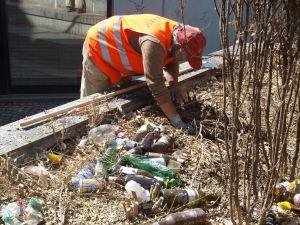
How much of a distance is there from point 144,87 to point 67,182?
68.8 inches

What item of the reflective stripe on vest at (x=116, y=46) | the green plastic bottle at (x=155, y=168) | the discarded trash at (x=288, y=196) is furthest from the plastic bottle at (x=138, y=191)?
the reflective stripe on vest at (x=116, y=46)

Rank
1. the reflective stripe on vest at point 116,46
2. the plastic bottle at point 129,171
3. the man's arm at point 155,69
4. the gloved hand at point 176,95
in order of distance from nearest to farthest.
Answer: the plastic bottle at point 129,171
the man's arm at point 155,69
the reflective stripe on vest at point 116,46
the gloved hand at point 176,95

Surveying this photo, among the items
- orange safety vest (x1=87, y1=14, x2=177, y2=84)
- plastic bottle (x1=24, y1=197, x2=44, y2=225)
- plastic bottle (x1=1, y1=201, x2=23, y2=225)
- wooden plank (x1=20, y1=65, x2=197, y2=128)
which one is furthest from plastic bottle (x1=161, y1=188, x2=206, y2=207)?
orange safety vest (x1=87, y1=14, x2=177, y2=84)

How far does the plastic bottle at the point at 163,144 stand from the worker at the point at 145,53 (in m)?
0.34

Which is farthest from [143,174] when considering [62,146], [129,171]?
[62,146]

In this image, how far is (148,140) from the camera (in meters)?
3.36

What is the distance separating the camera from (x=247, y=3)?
2045 millimetres

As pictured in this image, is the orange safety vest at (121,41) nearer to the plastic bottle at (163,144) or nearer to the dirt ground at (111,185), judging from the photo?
the dirt ground at (111,185)

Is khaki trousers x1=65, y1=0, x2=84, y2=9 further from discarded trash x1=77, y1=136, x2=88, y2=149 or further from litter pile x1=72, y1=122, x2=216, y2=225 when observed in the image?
discarded trash x1=77, y1=136, x2=88, y2=149

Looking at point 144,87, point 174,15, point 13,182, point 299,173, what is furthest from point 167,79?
point 174,15

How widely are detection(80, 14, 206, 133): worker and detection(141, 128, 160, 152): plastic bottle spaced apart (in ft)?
1.11

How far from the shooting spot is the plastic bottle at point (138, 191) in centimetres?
271

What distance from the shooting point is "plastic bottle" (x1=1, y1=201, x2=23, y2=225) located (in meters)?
2.48

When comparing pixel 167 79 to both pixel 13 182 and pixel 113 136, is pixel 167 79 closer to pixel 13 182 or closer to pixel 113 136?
pixel 113 136
